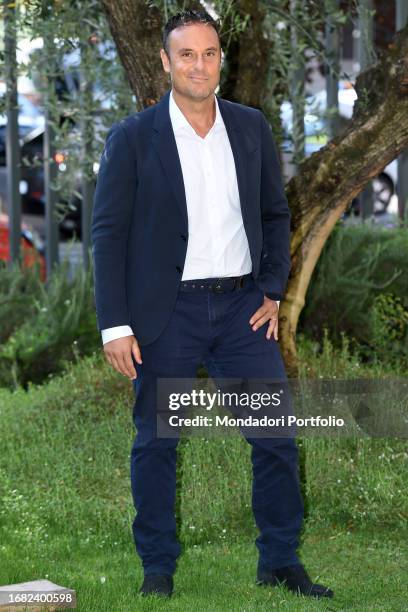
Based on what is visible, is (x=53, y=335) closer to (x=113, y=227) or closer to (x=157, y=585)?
(x=157, y=585)

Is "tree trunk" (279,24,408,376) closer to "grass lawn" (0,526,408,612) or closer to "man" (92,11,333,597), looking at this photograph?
"grass lawn" (0,526,408,612)

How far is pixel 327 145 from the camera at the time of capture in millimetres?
6824

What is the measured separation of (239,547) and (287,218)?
1.69 metres

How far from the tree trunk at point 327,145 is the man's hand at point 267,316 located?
2121mm

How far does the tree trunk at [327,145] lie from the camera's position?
21.3 ft

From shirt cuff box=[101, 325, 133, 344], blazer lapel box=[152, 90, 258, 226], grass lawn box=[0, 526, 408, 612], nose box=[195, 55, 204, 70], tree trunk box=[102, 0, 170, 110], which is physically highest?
tree trunk box=[102, 0, 170, 110]

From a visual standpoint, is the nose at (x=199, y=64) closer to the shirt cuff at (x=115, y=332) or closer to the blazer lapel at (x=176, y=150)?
the blazer lapel at (x=176, y=150)

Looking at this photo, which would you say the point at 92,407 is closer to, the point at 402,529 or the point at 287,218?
the point at 402,529

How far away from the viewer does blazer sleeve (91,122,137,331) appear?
4461 mm

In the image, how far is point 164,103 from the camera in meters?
4.63

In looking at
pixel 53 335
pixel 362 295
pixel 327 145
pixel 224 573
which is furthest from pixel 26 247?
pixel 224 573

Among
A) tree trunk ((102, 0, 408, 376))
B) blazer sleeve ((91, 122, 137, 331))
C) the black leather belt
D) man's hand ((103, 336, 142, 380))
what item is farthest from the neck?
tree trunk ((102, 0, 408, 376))

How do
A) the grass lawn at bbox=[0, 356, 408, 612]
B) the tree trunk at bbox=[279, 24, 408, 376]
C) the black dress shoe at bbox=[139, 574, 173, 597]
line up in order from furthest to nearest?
1. the tree trunk at bbox=[279, 24, 408, 376]
2. the grass lawn at bbox=[0, 356, 408, 612]
3. the black dress shoe at bbox=[139, 574, 173, 597]

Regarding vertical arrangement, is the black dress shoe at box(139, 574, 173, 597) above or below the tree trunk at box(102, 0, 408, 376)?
below
